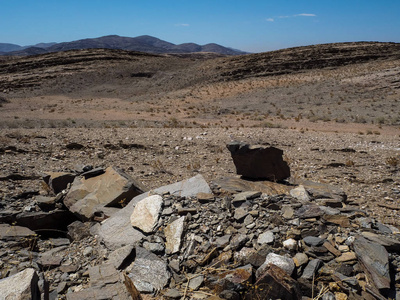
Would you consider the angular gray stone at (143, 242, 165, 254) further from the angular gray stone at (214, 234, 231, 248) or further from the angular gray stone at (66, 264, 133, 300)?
the angular gray stone at (214, 234, 231, 248)

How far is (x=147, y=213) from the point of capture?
15.4 ft

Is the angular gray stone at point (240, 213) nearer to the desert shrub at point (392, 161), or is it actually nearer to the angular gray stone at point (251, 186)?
the angular gray stone at point (251, 186)

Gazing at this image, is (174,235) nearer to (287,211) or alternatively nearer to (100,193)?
(287,211)

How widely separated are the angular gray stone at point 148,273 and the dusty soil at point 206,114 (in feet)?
11.7

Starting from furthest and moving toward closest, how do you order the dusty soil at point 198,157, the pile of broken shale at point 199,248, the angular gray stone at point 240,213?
the dusty soil at point 198,157, the angular gray stone at point 240,213, the pile of broken shale at point 199,248

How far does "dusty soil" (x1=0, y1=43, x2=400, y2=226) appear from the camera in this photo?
8445 mm

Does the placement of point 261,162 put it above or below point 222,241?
above

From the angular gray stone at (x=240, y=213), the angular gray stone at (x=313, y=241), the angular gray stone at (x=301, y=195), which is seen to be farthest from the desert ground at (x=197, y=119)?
the angular gray stone at (x=301, y=195)

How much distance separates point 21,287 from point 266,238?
269 centimetres

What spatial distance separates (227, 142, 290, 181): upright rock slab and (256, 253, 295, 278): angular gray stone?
10.5 feet

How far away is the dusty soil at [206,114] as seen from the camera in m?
8.45

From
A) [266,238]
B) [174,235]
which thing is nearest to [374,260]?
[266,238]

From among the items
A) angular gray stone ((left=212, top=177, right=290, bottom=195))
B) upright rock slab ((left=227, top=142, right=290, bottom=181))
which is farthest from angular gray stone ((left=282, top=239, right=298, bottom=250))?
upright rock slab ((left=227, top=142, right=290, bottom=181))

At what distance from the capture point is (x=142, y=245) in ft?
13.8
